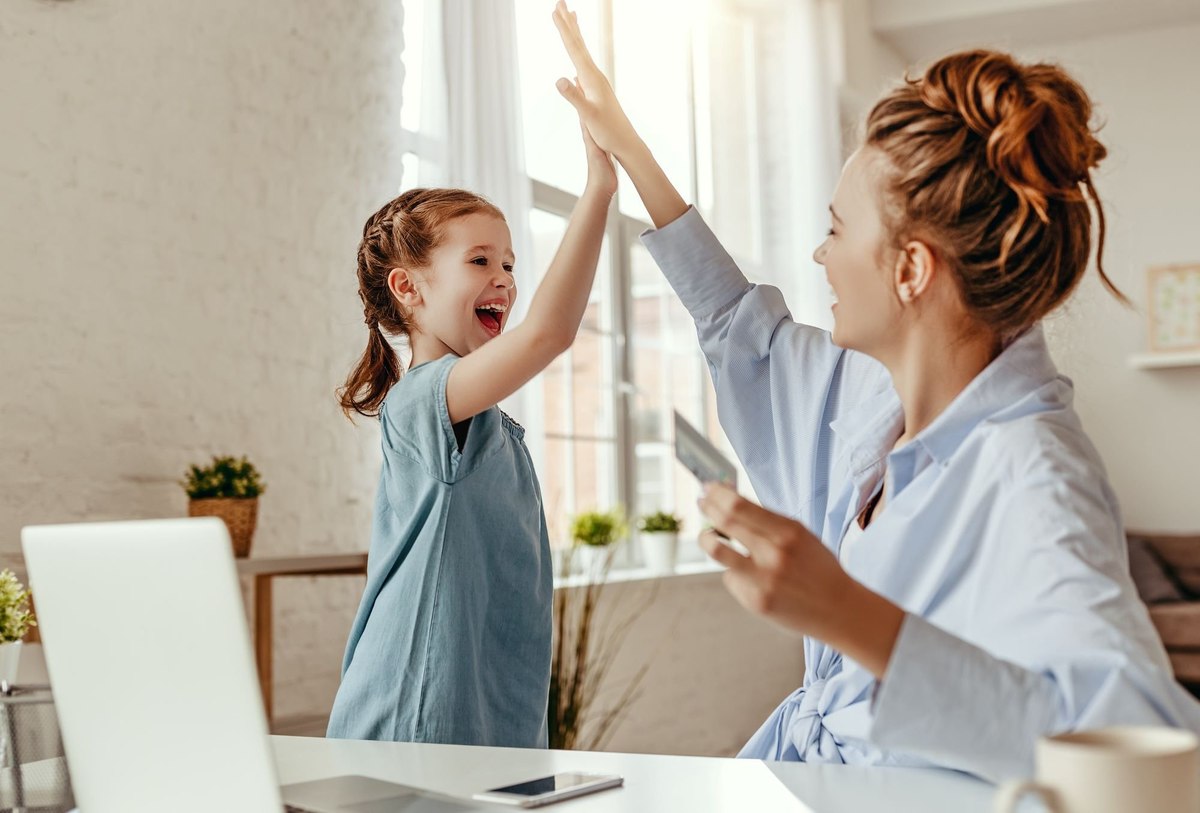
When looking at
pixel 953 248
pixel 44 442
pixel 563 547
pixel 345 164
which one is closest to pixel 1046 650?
pixel 953 248

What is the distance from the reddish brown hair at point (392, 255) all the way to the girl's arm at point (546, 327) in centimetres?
24

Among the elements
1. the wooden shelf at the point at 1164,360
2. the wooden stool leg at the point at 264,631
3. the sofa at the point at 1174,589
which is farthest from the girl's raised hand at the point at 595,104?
the wooden shelf at the point at 1164,360

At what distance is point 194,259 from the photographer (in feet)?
9.48

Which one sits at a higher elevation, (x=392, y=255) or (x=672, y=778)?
(x=392, y=255)

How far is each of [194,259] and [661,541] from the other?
2.54 metres

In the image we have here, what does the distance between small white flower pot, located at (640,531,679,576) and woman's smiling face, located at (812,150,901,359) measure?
143 inches

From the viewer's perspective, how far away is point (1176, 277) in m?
6.92

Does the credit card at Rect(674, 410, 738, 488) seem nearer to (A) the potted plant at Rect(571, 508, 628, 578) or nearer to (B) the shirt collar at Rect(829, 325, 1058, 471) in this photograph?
(B) the shirt collar at Rect(829, 325, 1058, 471)

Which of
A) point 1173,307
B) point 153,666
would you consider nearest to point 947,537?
point 153,666

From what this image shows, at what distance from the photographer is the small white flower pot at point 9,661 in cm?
134

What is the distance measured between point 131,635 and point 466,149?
9.22ft

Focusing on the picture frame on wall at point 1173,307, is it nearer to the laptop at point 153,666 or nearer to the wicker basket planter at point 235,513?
the wicker basket planter at point 235,513

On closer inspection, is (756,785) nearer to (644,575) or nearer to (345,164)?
(345,164)

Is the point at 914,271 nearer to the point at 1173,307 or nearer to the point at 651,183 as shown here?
the point at 651,183
